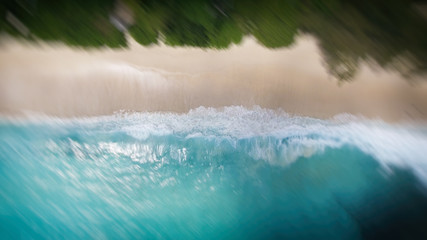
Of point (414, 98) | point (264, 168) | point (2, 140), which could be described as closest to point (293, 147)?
point (264, 168)

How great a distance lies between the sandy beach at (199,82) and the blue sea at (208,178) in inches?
2.1

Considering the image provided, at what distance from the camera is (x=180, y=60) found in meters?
1.34

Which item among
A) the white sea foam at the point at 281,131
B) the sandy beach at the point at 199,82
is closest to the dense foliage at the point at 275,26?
the sandy beach at the point at 199,82

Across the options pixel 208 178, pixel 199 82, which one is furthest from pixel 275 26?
pixel 208 178

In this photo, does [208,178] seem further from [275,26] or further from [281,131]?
[275,26]

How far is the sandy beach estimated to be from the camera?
1.30 m

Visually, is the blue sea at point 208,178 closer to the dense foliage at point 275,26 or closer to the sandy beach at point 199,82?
the sandy beach at point 199,82

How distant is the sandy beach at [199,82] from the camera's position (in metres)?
1.30

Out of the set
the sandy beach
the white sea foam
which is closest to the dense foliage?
the sandy beach

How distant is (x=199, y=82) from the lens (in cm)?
134

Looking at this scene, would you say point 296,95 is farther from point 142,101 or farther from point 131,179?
point 131,179

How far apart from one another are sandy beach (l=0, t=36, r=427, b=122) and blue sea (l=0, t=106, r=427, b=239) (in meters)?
0.05

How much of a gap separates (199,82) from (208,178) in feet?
1.22

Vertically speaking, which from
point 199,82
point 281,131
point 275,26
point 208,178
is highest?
point 275,26
